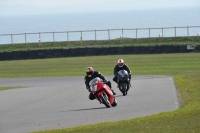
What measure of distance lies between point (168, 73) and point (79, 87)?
906cm

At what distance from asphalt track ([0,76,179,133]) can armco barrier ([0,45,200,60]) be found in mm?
22624

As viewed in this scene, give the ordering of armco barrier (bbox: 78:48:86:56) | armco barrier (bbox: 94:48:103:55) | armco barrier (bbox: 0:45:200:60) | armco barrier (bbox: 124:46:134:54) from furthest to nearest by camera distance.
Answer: armco barrier (bbox: 78:48:86:56), armco barrier (bbox: 94:48:103:55), armco barrier (bbox: 124:46:134:54), armco barrier (bbox: 0:45:200:60)

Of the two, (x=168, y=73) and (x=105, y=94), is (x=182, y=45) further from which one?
(x=105, y=94)

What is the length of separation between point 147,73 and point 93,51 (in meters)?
18.4

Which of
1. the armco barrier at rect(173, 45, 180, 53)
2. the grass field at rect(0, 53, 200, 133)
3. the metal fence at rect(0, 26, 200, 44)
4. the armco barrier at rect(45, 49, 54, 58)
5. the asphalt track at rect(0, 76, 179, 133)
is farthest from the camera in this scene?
the metal fence at rect(0, 26, 200, 44)

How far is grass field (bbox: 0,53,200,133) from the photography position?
55.7 feet

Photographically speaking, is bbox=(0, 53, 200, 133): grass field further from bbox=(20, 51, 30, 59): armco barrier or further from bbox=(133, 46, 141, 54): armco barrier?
bbox=(133, 46, 141, 54): armco barrier

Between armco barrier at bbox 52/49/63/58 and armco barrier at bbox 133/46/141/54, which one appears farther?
armco barrier at bbox 52/49/63/58

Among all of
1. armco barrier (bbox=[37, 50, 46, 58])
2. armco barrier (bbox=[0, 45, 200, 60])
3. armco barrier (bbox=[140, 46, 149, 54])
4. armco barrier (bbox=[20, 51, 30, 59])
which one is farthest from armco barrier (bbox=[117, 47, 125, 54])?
armco barrier (bbox=[20, 51, 30, 59])

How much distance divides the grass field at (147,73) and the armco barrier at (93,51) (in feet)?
5.40

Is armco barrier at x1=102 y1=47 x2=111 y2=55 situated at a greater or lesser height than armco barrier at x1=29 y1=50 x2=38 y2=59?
greater

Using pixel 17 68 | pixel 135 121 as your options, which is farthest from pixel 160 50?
pixel 135 121

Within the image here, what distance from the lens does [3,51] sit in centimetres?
6256

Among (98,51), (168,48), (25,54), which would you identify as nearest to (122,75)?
(168,48)
